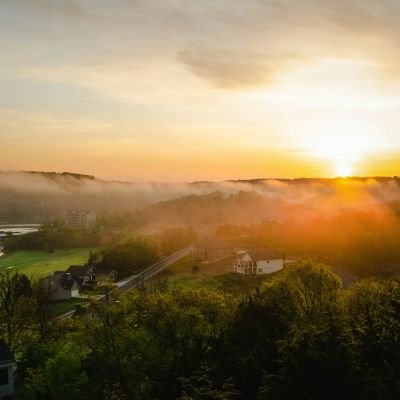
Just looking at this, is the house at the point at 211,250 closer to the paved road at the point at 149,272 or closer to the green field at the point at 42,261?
the paved road at the point at 149,272

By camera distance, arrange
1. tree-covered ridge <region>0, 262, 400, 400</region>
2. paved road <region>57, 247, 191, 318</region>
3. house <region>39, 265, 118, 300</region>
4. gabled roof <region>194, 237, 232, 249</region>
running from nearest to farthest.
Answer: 1. tree-covered ridge <region>0, 262, 400, 400</region>
2. house <region>39, 265, 118, 300</region>
3. paved road <region>57, 247, 191, 318</region>
4. gabled roof <region>194, 237, 232, 249</region>

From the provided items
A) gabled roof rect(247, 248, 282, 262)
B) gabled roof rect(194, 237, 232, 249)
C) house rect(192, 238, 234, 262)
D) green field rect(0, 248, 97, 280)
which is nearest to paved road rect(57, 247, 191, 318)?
house rect(192, 238, 234, 262)

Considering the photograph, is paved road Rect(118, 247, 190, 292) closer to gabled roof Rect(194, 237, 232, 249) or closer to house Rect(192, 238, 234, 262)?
house Rect(192, 238, 234, 262)

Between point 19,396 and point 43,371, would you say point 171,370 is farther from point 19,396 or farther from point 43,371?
point 19,396

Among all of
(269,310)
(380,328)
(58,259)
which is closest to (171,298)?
(269,310)

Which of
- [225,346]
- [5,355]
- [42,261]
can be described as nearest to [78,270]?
[42,261]

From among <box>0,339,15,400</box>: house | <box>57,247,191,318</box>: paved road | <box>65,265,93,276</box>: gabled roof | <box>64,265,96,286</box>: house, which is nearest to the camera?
<box>0,339,15,400</box>: house
